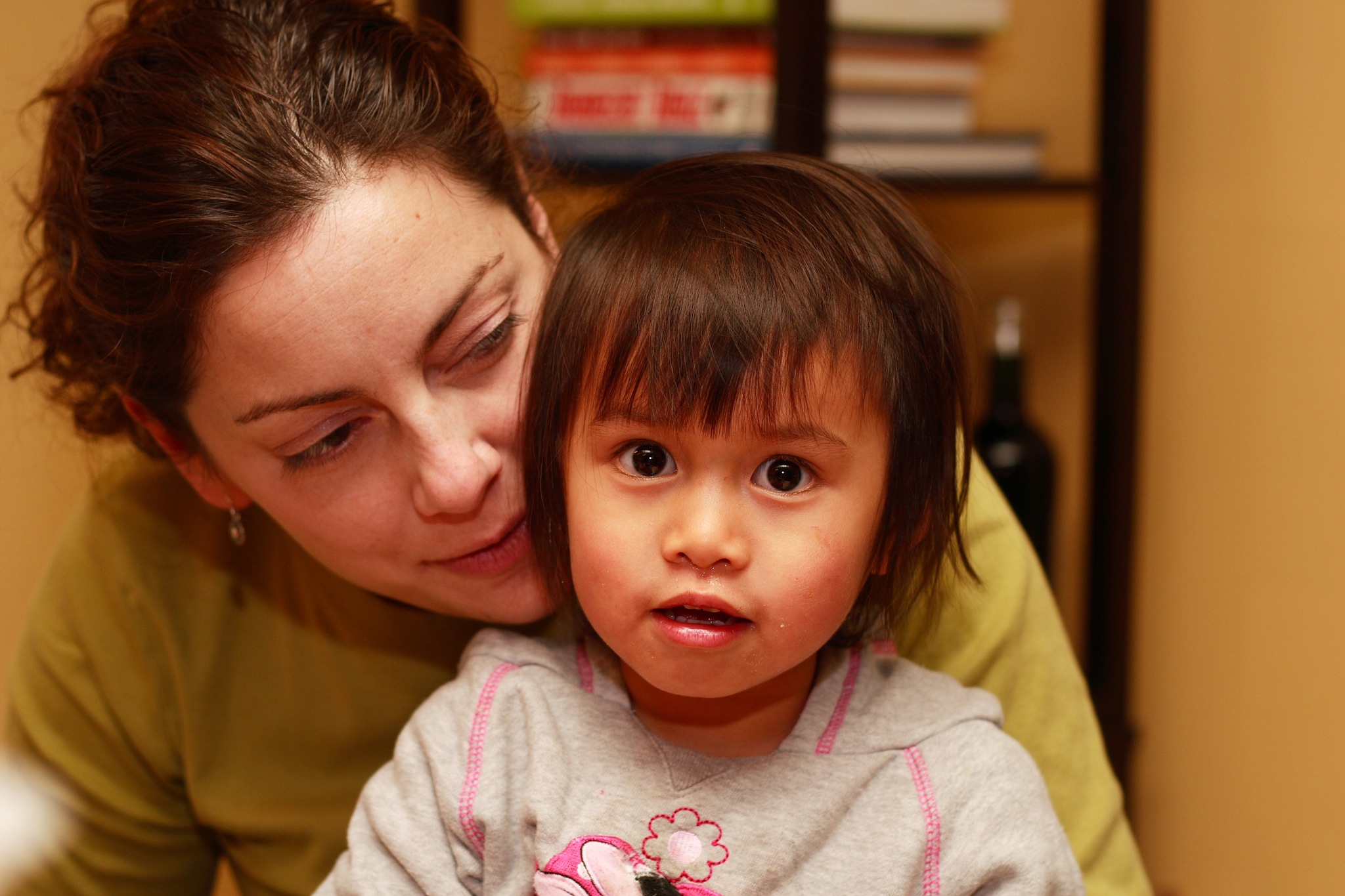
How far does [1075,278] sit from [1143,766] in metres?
0.87

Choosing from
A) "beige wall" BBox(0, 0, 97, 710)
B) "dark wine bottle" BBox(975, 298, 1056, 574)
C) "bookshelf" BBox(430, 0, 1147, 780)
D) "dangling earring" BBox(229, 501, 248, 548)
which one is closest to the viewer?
"dangling earring" BBox(229, 501, 248, 548)

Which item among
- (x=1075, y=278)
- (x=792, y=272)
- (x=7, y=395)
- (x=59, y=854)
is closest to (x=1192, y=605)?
(x=1075, y=278)

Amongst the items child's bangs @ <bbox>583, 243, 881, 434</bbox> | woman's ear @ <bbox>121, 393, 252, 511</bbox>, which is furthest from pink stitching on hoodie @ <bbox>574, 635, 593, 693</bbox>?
woman's ear @ <bbox>121, 393, 252, 511</bbox>

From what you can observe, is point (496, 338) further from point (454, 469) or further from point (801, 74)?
point (801, 74)

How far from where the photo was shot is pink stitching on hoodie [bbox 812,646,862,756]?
914mm

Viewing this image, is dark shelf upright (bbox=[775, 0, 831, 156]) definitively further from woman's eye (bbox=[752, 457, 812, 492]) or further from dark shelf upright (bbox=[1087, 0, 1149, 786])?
woman's eye (bbox=[752, 457, 812, 492])

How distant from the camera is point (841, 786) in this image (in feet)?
2.90

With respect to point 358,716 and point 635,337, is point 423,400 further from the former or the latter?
point 358,716

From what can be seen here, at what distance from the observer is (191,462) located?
1.09m

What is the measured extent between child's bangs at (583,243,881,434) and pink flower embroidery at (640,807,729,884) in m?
0.30

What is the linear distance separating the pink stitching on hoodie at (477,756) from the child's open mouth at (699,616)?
207 mm

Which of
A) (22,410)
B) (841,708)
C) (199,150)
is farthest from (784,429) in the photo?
(22,410)

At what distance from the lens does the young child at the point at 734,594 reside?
31.7 inches

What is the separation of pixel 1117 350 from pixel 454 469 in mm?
1238
